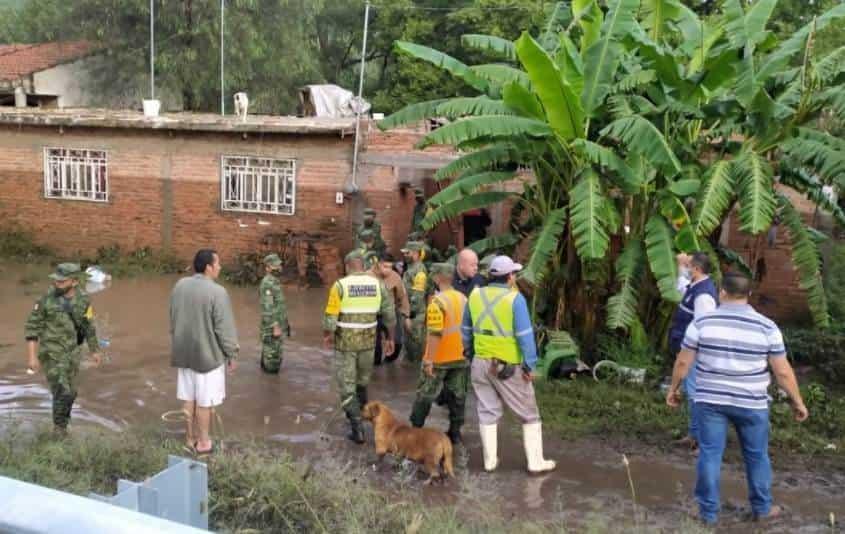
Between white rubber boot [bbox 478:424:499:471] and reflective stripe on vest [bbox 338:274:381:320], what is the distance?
4.59 feet

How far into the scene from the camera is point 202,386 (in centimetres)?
677

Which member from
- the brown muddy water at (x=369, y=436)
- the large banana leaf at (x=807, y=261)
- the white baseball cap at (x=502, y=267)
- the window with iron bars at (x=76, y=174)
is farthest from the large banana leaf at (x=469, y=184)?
the window with iron bars at (x=76, y=174)

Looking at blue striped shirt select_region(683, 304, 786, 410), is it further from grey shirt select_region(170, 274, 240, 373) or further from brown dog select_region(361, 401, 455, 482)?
grey shirt select_region(170, 274, 240, 373)

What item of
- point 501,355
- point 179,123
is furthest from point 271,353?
point 179,123

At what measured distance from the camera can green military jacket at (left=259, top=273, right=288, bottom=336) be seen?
8.92m

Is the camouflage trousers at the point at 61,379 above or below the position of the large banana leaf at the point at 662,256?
below

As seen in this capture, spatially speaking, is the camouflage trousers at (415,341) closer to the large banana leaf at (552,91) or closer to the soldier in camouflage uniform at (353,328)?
the soldier in camouflage uniform at (353,328)

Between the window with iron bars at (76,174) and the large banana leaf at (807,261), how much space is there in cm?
1320

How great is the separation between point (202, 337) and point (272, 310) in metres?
2.36

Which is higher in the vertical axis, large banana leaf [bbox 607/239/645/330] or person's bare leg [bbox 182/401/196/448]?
large banana leaf [bbox 607/239/645/330]

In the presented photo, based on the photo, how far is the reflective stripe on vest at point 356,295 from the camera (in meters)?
7.19

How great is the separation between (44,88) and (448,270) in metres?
21.7

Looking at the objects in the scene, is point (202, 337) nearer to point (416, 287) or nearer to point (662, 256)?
point (416, 287)

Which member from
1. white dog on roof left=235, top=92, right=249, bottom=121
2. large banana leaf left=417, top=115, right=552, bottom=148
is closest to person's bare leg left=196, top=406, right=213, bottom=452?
large banana leaf left=417, top=115, right=552, bottom=148
